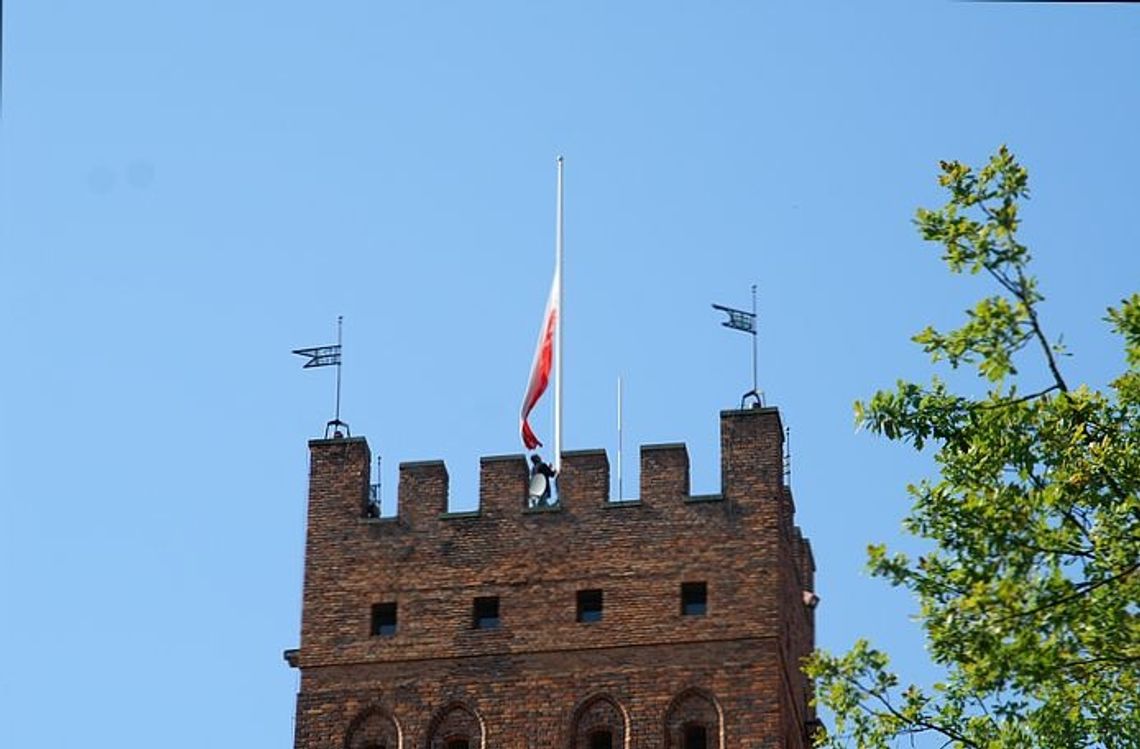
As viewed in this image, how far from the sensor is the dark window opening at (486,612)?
5550 centimetres

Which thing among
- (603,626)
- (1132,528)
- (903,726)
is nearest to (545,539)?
(603,626)

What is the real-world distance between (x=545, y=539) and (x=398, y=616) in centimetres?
262

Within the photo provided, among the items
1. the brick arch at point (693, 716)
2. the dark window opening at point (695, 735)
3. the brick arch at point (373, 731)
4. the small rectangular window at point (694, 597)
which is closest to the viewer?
the brick arch at point (693, 716)

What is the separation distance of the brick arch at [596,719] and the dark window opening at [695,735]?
37.1 inches

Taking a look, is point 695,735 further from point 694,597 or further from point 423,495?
point 423,495

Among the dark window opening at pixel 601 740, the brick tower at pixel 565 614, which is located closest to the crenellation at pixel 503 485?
the brick tower at pixel 565 614

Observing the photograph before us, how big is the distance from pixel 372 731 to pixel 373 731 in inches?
0.6

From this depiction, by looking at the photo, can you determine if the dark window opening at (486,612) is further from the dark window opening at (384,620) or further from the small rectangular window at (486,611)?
the dark window opening at (384,620)

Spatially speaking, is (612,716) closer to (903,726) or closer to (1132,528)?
(903,726)

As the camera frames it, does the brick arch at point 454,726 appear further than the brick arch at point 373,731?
No

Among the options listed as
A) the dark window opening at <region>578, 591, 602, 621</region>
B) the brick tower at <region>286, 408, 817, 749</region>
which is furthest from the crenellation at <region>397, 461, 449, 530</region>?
the dark window opening at <region>578, 591, 602, 621</region>

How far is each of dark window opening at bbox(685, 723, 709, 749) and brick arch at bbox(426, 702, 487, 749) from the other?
317 centimetres

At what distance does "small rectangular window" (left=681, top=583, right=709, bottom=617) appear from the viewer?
55062 mm

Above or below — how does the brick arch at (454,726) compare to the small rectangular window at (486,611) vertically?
below
